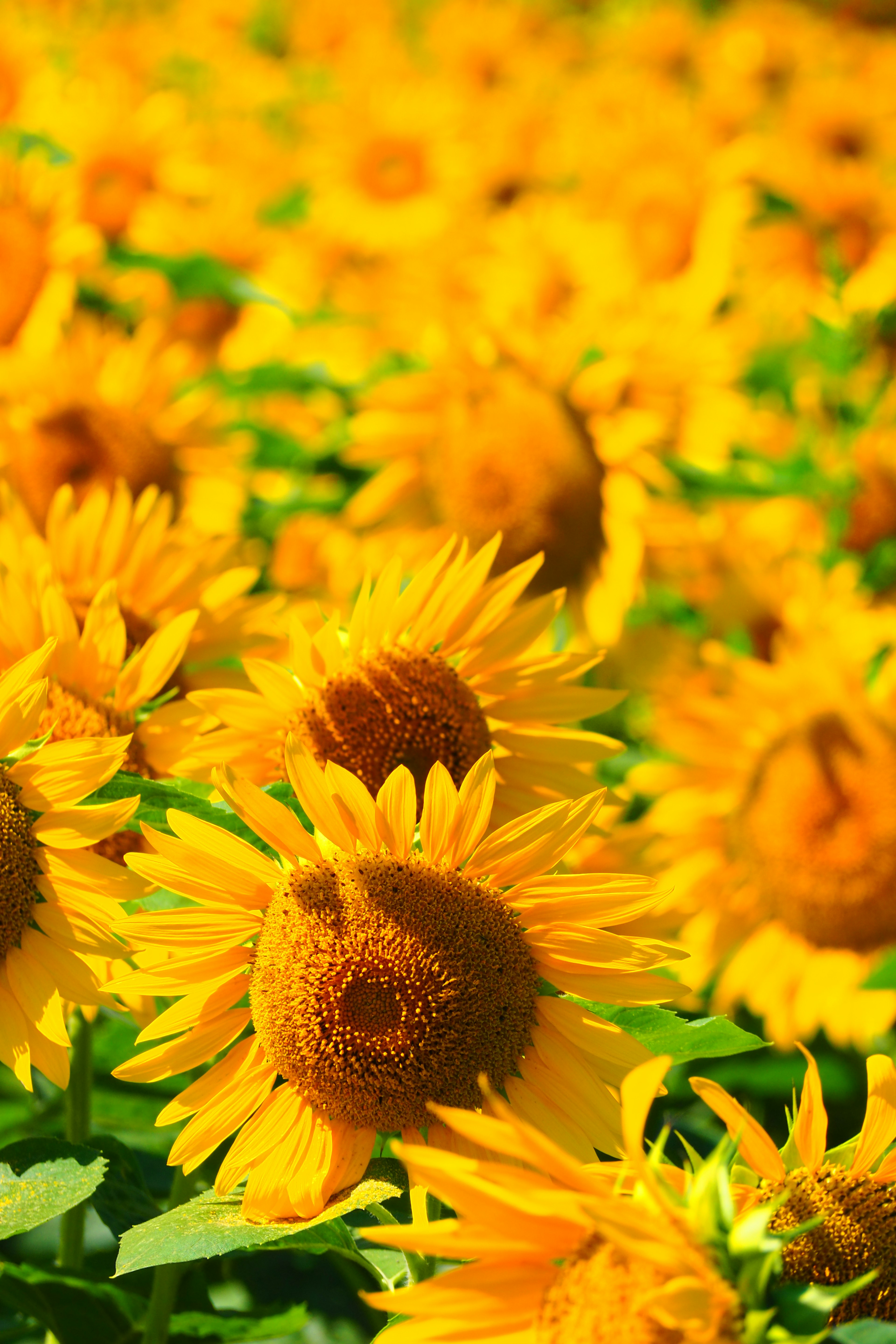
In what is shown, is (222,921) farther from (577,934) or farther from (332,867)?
(577,934)

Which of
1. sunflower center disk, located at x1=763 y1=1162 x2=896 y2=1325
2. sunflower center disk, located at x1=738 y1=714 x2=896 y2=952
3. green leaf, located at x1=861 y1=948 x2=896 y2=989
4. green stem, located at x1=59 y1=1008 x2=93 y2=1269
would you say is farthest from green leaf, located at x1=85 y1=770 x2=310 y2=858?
sunflower center disk, located at x1=738 y1=714 x2=896 y2=952

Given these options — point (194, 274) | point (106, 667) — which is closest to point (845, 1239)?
point (106, 667)

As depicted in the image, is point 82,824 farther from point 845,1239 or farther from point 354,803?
point 845,1239

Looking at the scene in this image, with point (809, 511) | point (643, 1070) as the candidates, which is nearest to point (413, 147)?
point (809, 511)

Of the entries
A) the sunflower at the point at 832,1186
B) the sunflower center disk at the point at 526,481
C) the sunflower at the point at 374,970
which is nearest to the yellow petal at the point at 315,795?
the sunflower at the point at 374,970

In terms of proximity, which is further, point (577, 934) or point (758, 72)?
point (758, 72)

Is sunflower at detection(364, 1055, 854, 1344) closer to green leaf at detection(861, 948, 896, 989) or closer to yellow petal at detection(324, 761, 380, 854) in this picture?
yellow petal at detection(324, 761, 380, 854)
